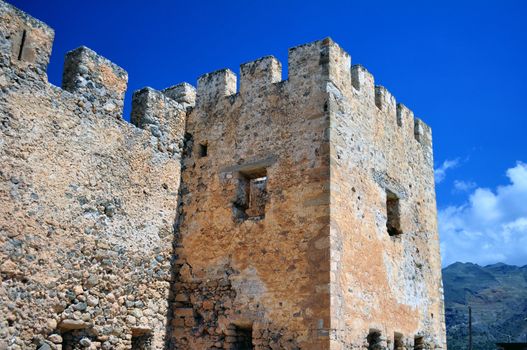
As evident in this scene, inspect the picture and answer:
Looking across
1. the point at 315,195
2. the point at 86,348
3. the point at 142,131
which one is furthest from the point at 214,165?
the point at 86,348

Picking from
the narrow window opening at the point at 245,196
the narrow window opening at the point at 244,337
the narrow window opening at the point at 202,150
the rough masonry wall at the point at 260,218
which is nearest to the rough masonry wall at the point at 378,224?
the rough masonry wall at the point at 260,218

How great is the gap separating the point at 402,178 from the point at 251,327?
13.6 feet

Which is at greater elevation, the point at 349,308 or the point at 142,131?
the point at 142,131

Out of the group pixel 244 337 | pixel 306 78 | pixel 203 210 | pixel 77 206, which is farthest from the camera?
pixel 203 210

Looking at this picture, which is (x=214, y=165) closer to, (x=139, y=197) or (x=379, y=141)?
(x=139, y=197)

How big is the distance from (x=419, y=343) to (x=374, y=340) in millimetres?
1901

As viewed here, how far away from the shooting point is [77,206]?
24.6ft

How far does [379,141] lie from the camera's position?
9523mm

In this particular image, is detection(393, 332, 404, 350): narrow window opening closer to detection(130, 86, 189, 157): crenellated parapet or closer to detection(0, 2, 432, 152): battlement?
detection(0, 2, 432, 152): battlement

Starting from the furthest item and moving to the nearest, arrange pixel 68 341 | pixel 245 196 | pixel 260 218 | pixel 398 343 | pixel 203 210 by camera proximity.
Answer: pixel 398 343, pixel 203 210, pixel 245 196, pixel 260 218, pixel 68 341

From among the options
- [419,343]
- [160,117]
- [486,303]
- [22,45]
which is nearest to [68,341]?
[160,117]

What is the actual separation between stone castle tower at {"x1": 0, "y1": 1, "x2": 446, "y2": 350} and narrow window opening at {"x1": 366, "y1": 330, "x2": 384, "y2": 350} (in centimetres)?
2

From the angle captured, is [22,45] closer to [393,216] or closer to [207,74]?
[207,74]

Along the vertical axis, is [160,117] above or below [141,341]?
above
